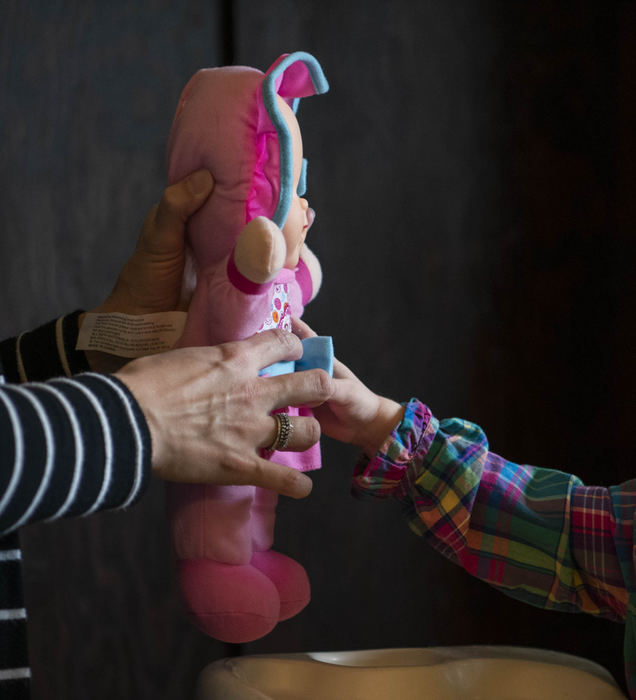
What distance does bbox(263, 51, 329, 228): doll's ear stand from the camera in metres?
0.69

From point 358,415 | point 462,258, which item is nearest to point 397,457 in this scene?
point 358,415

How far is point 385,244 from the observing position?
4.88 feet

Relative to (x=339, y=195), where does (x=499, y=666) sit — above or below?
below

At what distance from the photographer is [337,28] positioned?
1403mm

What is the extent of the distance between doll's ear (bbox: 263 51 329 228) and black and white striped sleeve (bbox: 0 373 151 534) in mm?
231

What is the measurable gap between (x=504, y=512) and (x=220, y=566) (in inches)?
13.5

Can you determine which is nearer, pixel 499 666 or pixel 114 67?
pixel 499 666

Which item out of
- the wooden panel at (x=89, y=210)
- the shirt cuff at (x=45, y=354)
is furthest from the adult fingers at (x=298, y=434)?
the wooden panel at (x=89, y=210)

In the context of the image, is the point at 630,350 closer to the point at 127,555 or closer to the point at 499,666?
the point at 499,666

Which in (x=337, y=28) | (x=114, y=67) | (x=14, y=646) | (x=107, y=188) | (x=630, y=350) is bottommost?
(x=14, y=646)

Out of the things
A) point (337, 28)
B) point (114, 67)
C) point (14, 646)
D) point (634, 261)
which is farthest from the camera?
point (634, 261)

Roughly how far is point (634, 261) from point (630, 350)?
0.59 ft

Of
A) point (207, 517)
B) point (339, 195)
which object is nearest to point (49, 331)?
point (207, 517)

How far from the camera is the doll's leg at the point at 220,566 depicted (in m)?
0.71
